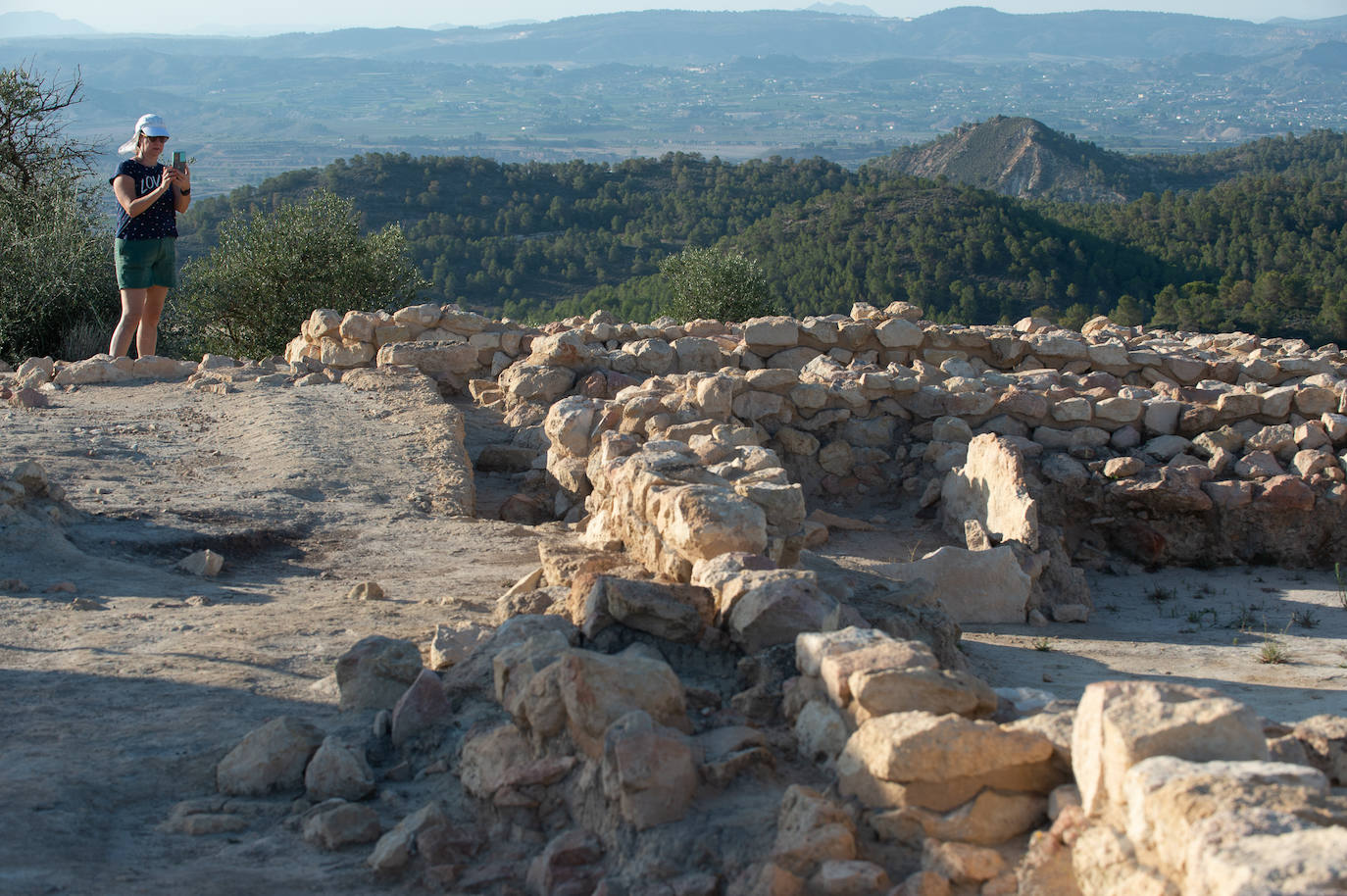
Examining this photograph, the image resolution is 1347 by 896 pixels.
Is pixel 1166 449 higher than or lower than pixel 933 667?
lower

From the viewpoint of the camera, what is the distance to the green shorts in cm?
871

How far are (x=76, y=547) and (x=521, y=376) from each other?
428 centimetres

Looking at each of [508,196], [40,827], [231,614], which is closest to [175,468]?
[231,614]

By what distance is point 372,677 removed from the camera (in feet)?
12.2

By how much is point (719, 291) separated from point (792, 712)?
1729 centimetres

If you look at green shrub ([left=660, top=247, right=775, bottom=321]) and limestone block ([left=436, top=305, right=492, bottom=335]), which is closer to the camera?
limestone block ([left=436, top=305, right=492, bottom=335])

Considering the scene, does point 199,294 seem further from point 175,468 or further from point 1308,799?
point 1308,799

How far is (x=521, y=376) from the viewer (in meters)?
9.11

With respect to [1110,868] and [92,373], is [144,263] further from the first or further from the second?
[1110,868]

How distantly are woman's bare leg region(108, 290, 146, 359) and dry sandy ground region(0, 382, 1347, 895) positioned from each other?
2.30 feet

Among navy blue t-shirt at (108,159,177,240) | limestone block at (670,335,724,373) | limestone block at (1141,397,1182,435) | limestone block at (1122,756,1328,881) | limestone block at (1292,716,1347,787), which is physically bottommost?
limestone block at (1141,397,1182,435)

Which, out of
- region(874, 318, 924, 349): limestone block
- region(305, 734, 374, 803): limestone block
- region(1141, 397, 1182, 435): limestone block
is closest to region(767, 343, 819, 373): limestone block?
region(874, 318, 924, 349): limestone block

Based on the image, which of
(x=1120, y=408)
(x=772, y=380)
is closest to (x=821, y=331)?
(x=772, y=380)

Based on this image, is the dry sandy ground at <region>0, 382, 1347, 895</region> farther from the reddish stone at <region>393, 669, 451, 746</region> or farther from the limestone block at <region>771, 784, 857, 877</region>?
the limestone block at <region>771, 784, 857, 877</region>
